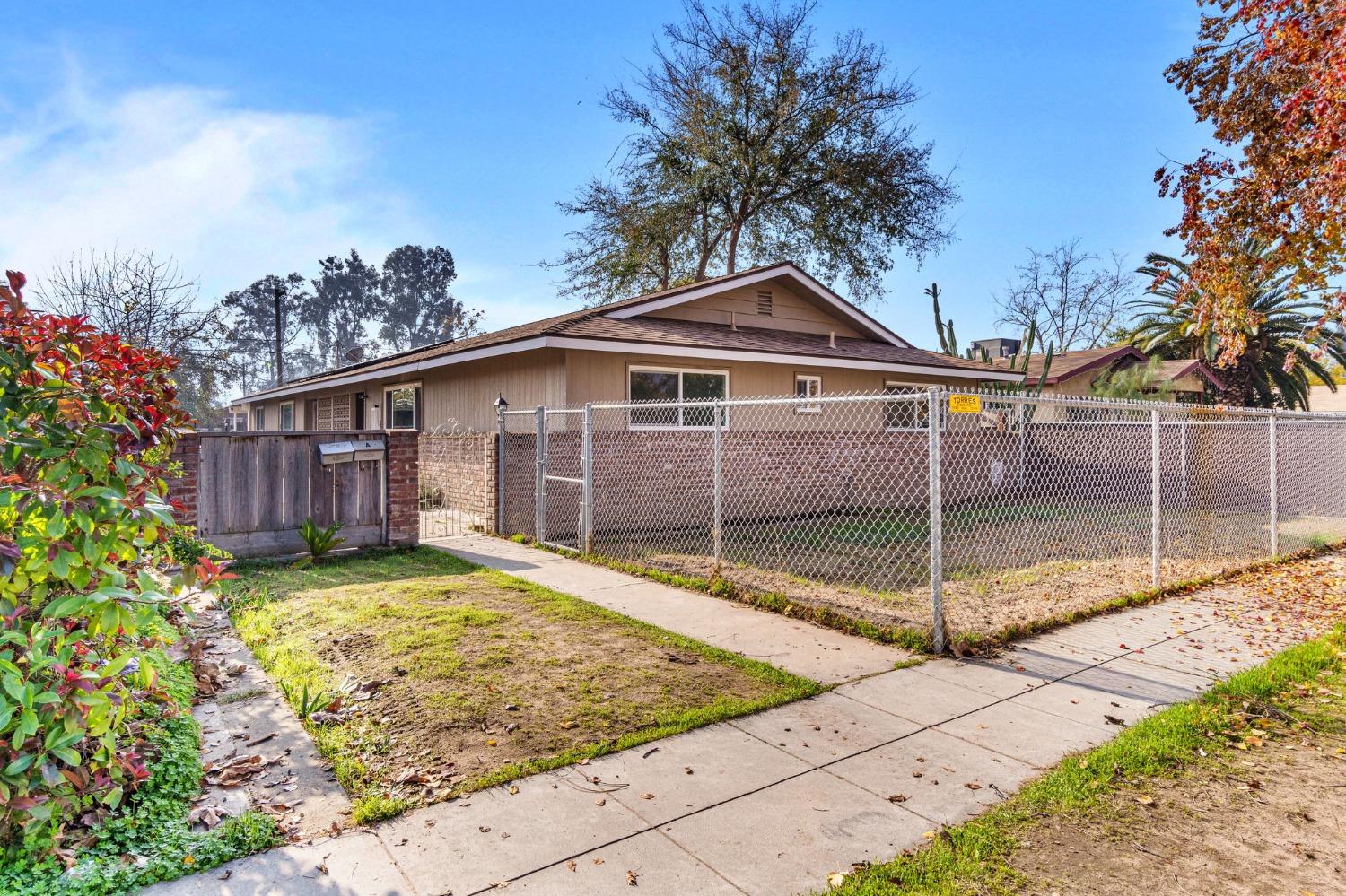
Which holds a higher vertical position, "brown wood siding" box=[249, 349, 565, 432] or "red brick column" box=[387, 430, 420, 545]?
"brown wood siding" box=[249, 349, 565, 432]

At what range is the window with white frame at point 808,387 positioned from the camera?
537 inches

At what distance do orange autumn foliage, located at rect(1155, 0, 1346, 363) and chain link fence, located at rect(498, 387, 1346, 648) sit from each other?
154cm

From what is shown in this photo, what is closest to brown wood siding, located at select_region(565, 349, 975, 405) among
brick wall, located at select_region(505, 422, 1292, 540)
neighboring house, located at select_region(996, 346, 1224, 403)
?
brick wall, located at select_region(505, 422, 1292, 540)

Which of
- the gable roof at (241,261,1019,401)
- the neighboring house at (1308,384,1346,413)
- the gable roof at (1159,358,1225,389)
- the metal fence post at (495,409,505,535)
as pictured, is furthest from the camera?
the neighboring house at (1308,384,1346,413)

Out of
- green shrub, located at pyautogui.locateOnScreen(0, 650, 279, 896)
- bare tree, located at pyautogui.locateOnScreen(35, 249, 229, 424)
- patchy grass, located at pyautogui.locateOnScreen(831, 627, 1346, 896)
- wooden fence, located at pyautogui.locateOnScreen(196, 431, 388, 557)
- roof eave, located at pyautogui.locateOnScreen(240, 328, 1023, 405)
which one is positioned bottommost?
patchy grass, located at pyautogui.locateOnScreen(831, 627, 1346, 896)

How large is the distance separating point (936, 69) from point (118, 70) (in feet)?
68.1

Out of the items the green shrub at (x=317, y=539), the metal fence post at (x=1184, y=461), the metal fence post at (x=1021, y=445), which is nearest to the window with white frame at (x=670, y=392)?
the metal fence post at (x=1021, y=445)

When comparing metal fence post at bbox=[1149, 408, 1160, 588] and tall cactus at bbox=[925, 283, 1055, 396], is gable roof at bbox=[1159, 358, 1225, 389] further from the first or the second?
metal fence post at bbox=[1149, 408, 1160, 588]

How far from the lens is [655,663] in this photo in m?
4.91

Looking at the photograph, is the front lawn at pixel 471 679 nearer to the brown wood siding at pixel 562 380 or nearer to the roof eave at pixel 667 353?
the roof eave at pixel 667 353

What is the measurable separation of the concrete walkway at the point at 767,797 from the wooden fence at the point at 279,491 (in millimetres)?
6565

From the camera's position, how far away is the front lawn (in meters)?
3.48

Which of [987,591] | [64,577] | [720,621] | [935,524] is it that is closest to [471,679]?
[720,621]

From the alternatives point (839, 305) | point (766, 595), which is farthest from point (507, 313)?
point (766, 595)
